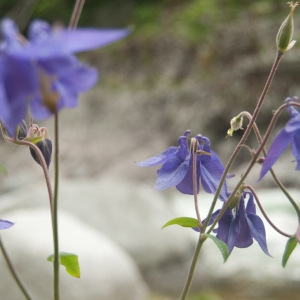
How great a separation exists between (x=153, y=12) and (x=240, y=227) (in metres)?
5.08

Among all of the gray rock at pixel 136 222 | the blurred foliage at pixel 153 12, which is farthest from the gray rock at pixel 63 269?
the blurred foliage at pixel 153 12

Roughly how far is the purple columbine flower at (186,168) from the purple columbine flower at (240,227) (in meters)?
0.01

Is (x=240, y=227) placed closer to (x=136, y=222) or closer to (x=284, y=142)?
(x=284, y=142)

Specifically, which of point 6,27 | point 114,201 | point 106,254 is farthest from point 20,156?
point 6,27

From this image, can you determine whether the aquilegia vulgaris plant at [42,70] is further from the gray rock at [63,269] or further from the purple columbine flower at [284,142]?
the gray rock at [63,269]

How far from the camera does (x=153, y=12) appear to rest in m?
5.45

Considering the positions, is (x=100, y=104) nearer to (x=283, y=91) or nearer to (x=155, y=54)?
(x=155, y=54)

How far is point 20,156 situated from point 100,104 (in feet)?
2.16

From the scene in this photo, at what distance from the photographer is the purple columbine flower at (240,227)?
0.49 meters

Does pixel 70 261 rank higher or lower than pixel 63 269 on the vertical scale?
higher

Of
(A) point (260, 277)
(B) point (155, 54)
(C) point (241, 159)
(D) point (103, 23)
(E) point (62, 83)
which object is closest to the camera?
(E) point (62, 83)

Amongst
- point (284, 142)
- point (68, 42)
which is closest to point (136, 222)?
point (284, 142)

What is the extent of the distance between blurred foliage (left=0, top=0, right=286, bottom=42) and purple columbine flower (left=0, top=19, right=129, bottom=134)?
393cm

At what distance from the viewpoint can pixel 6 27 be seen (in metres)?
0.32
